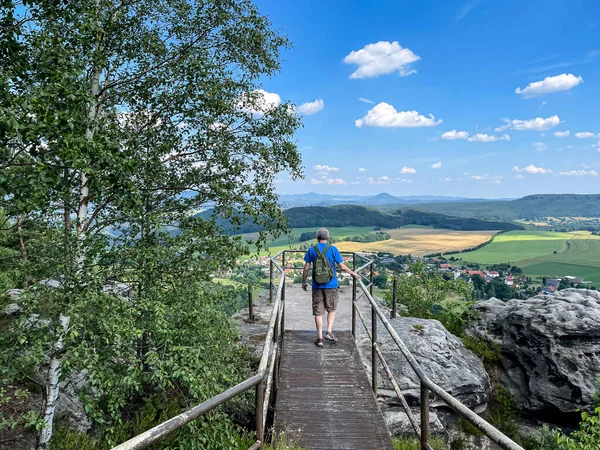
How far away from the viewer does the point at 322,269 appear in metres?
6.04

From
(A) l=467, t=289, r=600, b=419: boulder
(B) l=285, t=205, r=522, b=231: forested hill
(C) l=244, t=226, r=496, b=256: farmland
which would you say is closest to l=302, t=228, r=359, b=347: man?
(A) l=467, t=289, r=600, b=419: boulder

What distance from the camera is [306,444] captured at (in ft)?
12.7

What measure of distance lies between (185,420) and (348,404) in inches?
124

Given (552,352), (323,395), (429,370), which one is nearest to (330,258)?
(323,395)

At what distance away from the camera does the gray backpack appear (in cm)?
604

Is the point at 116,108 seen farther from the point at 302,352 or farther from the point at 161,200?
the point at 302,352

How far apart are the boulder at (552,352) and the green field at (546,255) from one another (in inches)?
2188

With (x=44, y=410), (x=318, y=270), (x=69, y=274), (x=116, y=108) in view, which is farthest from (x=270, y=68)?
(x=44, y=410)

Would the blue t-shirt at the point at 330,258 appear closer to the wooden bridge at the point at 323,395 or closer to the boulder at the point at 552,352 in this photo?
the wooden bridge at the point at 323,395

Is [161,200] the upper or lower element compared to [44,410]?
upper

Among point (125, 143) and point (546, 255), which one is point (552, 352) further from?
point (546, 255)

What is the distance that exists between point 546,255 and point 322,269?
87487 millimetres

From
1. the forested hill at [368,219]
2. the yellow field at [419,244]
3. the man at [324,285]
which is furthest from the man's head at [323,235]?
the forested hill at [368,219]

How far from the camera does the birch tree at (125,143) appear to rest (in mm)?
4262
